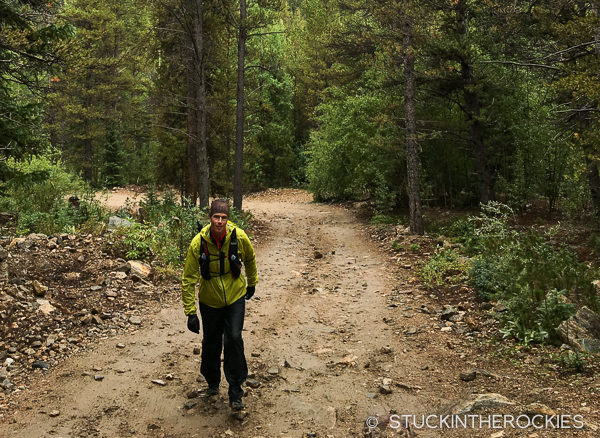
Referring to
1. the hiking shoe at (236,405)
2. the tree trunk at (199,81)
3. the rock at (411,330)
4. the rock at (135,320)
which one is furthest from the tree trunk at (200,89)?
the hiking shoe at (236,405)

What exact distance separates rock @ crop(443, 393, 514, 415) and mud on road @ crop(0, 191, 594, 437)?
0.79 feet

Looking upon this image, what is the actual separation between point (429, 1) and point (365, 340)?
37.6ft

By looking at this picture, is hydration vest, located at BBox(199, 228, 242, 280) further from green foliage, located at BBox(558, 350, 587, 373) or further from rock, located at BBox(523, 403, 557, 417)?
green foliage, located at BBox(558, 350, 587, 373)

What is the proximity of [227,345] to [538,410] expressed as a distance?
3.23 meters

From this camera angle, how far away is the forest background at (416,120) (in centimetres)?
885

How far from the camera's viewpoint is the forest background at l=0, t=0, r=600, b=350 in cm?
885

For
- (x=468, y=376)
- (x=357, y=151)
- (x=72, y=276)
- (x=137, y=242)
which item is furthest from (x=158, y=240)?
(x=357, y=151)

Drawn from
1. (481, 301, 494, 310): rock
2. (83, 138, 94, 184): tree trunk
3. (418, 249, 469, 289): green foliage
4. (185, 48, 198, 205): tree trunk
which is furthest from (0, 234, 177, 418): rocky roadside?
(83, 138, 94, 184): tree trunk

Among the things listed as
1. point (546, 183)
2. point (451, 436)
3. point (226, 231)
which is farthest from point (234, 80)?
point (451, 436)

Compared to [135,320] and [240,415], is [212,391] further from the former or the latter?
[135,320]

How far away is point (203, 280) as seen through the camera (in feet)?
16.8

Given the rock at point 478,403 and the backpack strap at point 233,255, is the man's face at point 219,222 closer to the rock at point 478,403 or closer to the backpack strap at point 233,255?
the backpack strap at point 233,255

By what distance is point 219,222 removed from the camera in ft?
16.1

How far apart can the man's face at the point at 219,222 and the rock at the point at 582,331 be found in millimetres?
4561
